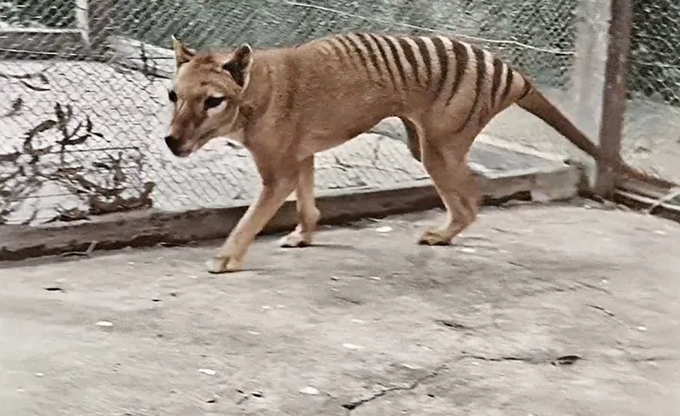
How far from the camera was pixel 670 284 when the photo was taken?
3.23m

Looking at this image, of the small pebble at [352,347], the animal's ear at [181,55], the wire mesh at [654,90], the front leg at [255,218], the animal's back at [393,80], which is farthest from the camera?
the wire mesh at [654,90]

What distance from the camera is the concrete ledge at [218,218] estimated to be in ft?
10.8

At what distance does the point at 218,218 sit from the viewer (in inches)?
141

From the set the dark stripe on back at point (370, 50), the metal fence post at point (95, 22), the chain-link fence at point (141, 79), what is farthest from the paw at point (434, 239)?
the metal fence post at point (95, 22)

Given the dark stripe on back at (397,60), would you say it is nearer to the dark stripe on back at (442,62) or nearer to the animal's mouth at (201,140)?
the dark stripe on back at (442,62)

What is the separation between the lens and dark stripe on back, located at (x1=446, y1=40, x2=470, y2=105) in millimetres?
3443

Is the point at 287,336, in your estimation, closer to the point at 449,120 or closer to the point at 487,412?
the point at 487,412

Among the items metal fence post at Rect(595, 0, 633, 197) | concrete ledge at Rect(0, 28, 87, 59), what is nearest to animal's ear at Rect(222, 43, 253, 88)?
concrete ledge at Rect(0, 28, 87, 59)

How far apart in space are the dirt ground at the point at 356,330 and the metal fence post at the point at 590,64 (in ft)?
→ 2.35

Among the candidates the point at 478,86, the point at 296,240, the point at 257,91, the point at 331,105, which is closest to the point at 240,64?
the point at 257,91

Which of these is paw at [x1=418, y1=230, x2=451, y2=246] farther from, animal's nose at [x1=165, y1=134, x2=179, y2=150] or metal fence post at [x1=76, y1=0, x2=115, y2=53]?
metal fence post at [x1=76, y1=0, x2=115, y2=53]

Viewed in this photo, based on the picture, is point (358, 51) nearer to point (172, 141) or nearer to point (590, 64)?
point (172, 141)

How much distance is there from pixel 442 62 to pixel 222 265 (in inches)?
39.1

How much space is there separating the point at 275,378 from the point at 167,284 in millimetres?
772
